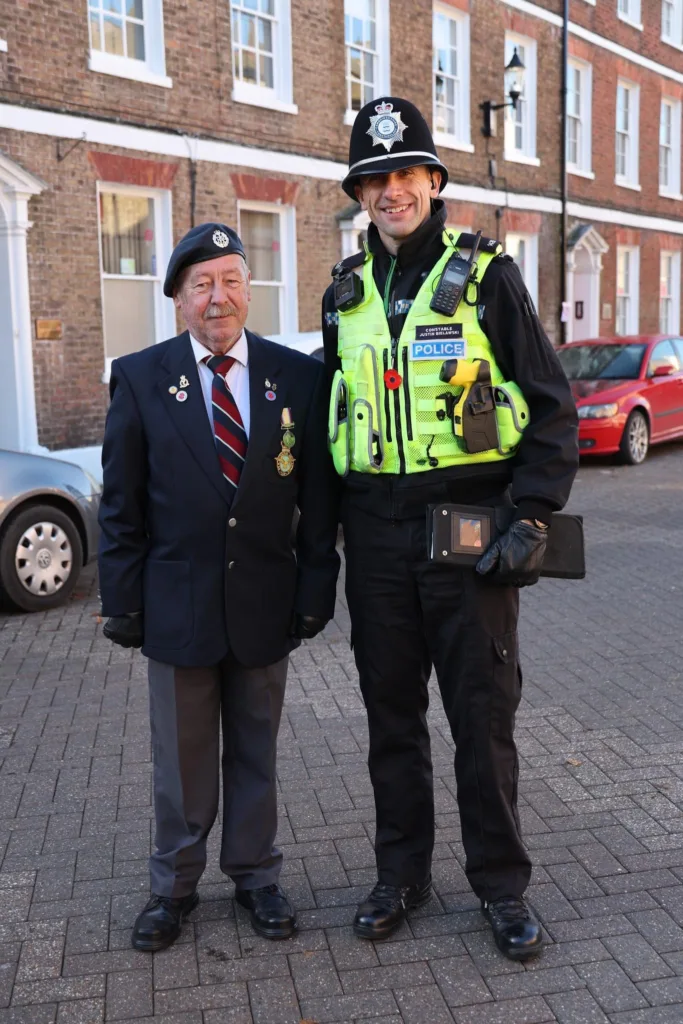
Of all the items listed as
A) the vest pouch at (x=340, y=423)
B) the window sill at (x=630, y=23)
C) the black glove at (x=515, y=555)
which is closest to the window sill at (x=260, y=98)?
the window sill at (x=630, y=23)

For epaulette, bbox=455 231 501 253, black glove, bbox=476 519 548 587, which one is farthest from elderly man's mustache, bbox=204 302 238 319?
black glove, bbox=476 519 548 587

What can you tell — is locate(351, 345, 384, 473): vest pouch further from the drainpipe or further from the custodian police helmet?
the drainpipe

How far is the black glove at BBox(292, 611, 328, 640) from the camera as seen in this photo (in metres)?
3.43

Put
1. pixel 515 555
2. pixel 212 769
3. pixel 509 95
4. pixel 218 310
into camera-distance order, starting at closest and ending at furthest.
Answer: pixel 515 555
pixel 218 310
pixel 212 769
pixel 509 95

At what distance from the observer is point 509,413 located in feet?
10.5

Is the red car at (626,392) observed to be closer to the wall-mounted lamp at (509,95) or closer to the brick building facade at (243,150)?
the brick building facade at (243,150)

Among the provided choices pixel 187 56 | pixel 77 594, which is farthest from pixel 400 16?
pixel 77 594

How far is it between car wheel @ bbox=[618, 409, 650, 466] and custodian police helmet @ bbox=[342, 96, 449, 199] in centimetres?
1183

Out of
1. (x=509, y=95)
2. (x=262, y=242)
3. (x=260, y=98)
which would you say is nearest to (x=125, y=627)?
(x=262, y=242)

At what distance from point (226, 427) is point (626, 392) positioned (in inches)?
477

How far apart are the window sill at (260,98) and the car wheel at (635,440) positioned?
20.5 feet

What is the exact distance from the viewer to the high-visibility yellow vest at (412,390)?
319 centimetres

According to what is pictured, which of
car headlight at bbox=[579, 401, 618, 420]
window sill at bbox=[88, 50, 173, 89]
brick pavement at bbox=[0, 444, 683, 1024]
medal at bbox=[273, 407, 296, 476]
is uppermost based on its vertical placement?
window sill at bbox=[88, 50, 173, 89]

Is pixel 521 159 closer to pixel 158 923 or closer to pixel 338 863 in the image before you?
pixel 338 863
